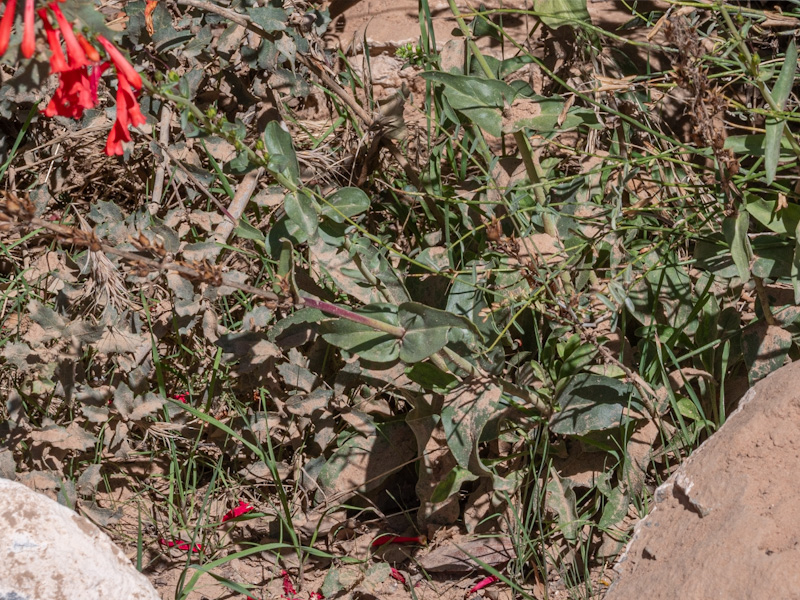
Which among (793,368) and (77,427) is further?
(77,427)

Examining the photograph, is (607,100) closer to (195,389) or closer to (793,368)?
(793,368)

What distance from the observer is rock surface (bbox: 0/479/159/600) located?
157 centimetres

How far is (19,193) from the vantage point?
9.49 ft

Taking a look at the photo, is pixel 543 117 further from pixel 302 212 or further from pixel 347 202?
pixel 302 212

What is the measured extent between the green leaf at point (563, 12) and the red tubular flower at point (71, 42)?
1.42 metres

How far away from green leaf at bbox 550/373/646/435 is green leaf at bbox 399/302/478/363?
40 centimetres

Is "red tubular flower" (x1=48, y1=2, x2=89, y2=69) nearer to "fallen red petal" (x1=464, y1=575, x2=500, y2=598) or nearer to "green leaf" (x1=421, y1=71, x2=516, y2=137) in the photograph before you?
"green leaf" (x1=421, y1=71, x2=516, y2=137)

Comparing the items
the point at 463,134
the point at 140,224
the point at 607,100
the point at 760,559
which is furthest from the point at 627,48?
the point at 760,559

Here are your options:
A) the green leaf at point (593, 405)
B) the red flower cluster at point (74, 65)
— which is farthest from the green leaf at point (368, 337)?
the red flower cluster at point (74, 65)

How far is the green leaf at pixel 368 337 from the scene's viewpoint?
1.80 meters

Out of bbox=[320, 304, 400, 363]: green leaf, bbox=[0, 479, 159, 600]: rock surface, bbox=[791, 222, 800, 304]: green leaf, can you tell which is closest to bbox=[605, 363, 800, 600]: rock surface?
bbox=[791, 222, 800, 304]: green leaf

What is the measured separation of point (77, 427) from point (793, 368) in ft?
5.70

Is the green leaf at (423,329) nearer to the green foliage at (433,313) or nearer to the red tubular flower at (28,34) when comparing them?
the green foliage at (433,313)

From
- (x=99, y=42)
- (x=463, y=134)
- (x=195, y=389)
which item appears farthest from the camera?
(x=463, y=134)
